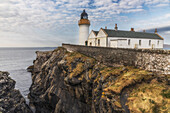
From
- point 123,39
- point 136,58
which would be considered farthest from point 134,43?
point 136,58

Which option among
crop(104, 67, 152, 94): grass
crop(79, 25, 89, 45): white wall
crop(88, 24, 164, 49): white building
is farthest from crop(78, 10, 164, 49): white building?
crop(104, 67, 152, 94): grass

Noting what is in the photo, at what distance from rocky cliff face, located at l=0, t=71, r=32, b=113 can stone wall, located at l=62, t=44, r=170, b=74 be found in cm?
1752

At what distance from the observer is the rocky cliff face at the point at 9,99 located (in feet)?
59.1

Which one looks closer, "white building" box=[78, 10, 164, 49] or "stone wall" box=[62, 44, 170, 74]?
"stone wall" box=[62, 44, 170, 74]

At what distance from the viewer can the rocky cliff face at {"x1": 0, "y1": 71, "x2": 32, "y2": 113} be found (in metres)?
18.0

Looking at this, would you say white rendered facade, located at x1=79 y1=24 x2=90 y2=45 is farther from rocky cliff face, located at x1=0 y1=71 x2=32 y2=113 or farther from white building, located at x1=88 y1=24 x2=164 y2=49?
rocky cliff face, located at x1=0 y1=71 x2=32 y2=113

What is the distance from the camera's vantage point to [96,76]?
1620cm

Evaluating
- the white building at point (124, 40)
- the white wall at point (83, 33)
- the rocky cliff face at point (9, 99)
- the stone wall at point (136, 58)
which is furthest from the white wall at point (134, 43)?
the rocky cliff face at point (9, 99)

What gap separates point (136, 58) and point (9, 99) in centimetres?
2302

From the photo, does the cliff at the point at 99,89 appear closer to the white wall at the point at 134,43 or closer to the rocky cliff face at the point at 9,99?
the rocky cliff face at the point at 9,99

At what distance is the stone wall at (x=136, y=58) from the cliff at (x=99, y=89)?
0.77 m

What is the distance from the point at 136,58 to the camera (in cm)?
1382

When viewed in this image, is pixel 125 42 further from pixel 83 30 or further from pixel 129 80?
pixel 83 30

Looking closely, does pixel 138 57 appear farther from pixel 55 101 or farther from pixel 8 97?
pixel 8 97
